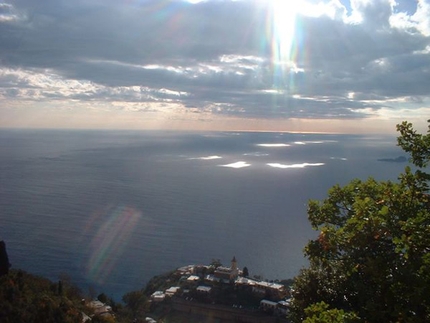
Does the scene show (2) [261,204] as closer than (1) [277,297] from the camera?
No

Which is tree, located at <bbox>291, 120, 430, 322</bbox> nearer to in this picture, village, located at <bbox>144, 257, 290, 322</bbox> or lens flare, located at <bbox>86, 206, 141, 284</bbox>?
village, located at <bbox>144, 257, 290, 322</bbox>

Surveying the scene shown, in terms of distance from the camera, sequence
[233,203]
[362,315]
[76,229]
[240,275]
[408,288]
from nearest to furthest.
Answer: [408,288], [362,315], [240,275], [76,229], [233,203]

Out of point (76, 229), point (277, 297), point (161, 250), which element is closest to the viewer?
point (277, 297)

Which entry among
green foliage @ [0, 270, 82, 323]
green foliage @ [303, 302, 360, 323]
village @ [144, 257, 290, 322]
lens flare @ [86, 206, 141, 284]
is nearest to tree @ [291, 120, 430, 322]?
green foliage @ [303, 302, 360, 323]

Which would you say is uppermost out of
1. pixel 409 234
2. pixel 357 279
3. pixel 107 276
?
pixel 409 234

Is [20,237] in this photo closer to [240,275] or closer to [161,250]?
[161,250]

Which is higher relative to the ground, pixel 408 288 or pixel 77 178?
pixel 408 288

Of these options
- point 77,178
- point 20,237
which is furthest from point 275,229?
point 77,178

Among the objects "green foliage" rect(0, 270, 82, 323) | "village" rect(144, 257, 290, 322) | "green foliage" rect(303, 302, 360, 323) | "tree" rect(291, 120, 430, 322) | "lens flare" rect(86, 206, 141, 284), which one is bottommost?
"lens flare" rect(86, 206, 141, 284)
